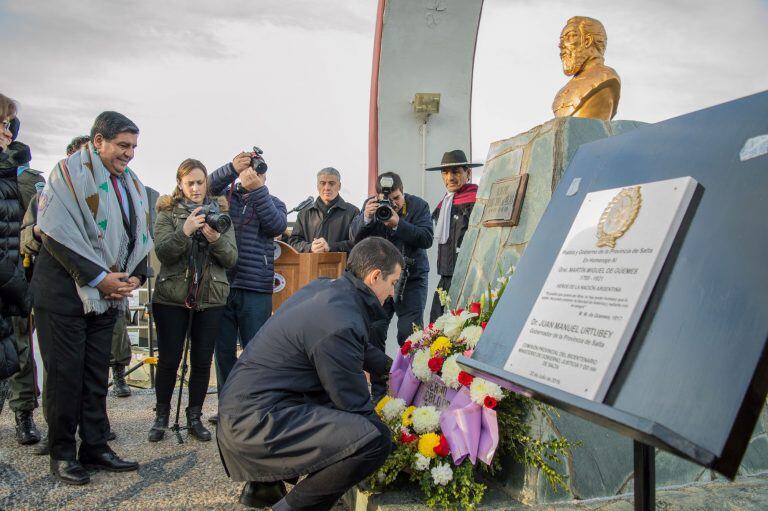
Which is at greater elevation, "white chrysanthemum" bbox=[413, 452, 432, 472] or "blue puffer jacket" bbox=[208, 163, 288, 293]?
"blue puffer jacket" bbox=[208, 163, 288, 293]

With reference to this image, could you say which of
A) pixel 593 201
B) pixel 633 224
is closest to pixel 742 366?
pixel 633 224

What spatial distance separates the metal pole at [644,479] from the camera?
4.59 feet

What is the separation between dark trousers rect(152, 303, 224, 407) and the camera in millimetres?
3684

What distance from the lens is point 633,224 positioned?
4.73 ft

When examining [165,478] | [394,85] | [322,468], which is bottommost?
[165,478]

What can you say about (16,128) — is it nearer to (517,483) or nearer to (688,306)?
(517,483)

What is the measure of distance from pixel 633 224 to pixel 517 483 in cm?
152

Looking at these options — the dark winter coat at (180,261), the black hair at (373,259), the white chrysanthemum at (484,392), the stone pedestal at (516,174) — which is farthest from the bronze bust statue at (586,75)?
the dark winter coat at (180,261)

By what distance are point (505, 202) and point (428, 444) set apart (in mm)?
1499

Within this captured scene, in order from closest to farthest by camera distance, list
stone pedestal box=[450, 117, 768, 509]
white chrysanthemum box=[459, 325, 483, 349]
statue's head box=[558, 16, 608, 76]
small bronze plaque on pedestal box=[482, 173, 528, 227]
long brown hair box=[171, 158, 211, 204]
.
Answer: stone pedestal box=[450, 117, 768, 509] → white chrysanthemum box=[459, 325, 483, 349] → small bronze plaque on pedestal box=[482, 173, 528, 227] → statue's head box=[558, 16, 608, 76] → long brown hair box=[171, 158, 211, 204]

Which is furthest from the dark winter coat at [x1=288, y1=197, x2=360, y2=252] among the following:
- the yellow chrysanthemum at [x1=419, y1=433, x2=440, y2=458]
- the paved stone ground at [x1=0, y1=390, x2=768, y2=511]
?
the yellow chrysanthemum at [x1=419, y1=433, x2=440, y2=458]

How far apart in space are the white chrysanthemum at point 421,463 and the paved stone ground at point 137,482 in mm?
656

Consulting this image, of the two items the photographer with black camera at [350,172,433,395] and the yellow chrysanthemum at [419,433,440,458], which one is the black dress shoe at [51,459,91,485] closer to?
the yellow chrysanthemum at [419,433,440,458]

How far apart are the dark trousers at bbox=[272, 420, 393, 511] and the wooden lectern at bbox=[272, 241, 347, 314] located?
255 cm
